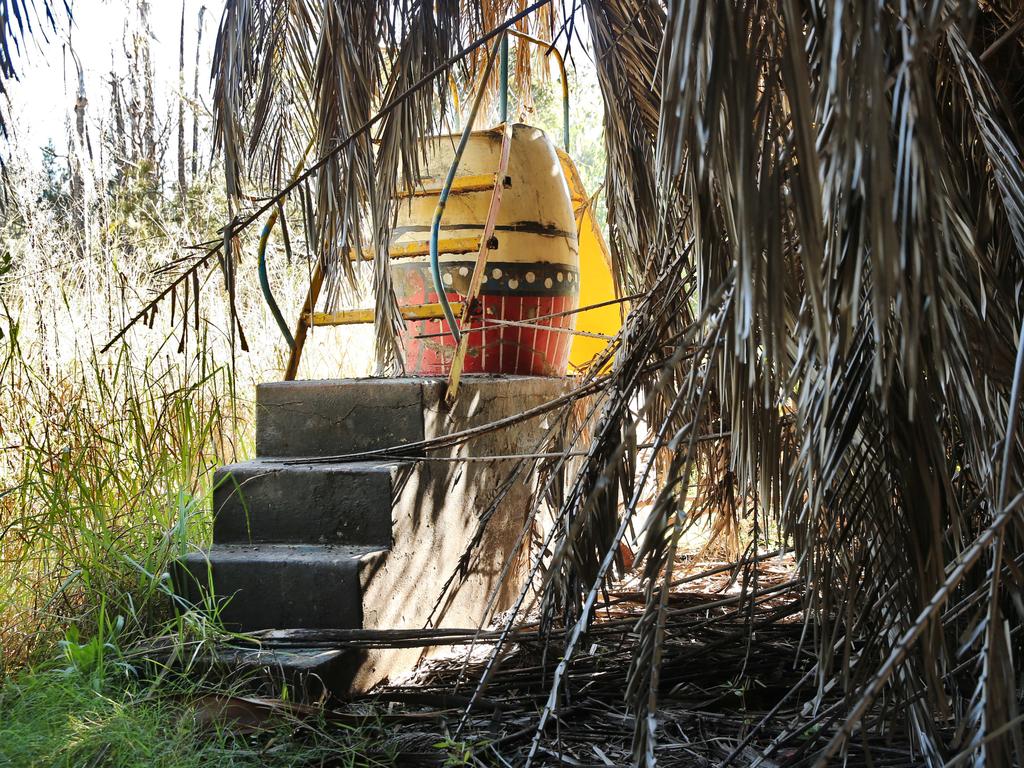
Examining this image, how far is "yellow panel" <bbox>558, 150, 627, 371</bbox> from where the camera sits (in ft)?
10.6

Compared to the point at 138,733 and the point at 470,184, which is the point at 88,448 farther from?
the point at 470,184

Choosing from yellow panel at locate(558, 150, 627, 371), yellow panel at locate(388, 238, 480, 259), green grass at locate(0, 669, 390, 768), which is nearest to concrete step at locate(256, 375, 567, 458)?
yellow panel at locate(388, 238, 480, 259)

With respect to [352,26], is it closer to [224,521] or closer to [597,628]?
[224,521]

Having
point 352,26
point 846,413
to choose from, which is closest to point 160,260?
point 352,26

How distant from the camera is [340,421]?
225 centimetres

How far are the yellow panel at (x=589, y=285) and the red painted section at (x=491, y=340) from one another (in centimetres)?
43

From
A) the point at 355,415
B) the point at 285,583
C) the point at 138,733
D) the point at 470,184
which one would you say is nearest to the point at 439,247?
the point at 470,184

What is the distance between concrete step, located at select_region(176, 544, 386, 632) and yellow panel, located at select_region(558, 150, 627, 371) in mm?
1466

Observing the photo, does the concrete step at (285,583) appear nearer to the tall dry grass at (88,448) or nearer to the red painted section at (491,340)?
the tall dry grass at (88,448)

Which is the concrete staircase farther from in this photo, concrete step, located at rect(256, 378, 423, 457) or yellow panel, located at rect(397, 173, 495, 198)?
yellow panel, located at rect(397, 173, 495, 198)

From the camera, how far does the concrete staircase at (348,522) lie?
1.93m

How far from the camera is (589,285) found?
3.52 meters

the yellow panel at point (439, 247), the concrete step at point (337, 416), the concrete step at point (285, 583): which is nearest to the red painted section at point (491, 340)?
the yellow panel at point (439, 247)

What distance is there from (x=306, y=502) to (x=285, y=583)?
0.21 meters
